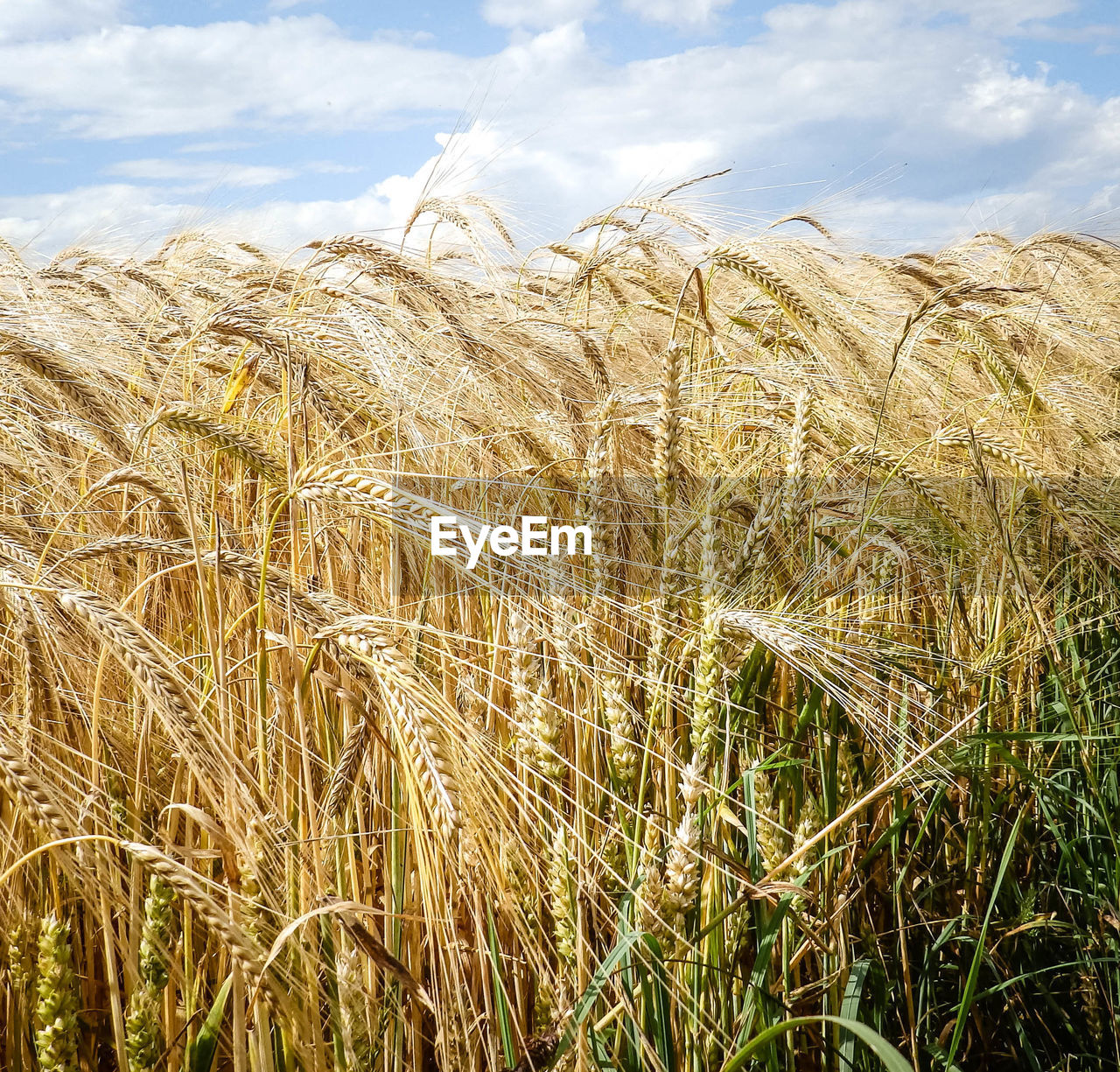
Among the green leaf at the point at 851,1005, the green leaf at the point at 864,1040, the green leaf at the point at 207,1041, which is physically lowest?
the green leaf at the point at 851,1005

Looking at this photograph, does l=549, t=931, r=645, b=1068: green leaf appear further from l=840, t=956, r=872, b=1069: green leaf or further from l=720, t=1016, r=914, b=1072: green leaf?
l=840, t=956, r=872, b=1069: green leaf

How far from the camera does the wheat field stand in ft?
3.68

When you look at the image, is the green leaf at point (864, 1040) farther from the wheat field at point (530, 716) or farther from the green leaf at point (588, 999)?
the green leaf at point (588, 999)

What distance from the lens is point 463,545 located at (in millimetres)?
1598

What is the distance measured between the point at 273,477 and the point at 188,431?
0.15 meters

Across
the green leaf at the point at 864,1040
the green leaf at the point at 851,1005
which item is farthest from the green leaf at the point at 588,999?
A: the green leaf at the point at 851,1005

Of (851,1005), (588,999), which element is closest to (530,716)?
(588,999)

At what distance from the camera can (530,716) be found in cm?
135

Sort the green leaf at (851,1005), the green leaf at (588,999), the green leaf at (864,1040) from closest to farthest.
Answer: the green leaf at (864,1040) → the green leaf at (588,999) → the green leaf at (851,1005)

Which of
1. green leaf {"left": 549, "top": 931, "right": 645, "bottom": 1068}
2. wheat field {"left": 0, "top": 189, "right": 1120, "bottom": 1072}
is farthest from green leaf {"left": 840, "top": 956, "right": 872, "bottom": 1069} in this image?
green leaf {"left": 549, "top": 931, "right": 645, "bottom": 1068}

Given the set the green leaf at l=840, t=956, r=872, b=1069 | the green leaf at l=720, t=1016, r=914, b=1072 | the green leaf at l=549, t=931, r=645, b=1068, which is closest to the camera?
the green leaf at l=720, t=1016, r=914, b=1072

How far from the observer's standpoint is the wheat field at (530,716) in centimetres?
112

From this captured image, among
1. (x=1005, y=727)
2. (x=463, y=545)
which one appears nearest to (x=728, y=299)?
(x=1005, y=727)

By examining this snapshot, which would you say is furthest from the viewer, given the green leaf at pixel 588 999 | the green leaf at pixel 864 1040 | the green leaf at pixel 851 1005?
the green leaf at pixel 851 1005
